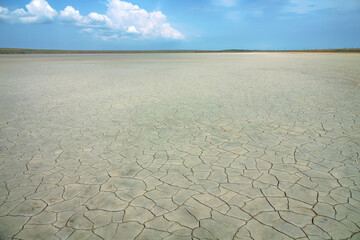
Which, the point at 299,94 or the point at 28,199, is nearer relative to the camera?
the point at 28,199

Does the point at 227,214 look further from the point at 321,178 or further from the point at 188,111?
the point at 188,111

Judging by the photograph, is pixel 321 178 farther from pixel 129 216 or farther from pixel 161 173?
pixel 129 216

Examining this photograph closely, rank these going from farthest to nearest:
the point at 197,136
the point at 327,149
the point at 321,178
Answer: the point at 197,136
the point at 327,149
the point at 321,178

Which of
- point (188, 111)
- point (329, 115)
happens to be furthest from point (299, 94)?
point (188, 111)

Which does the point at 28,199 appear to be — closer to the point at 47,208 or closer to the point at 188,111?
the point at 47,208

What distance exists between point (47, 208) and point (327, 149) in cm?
329

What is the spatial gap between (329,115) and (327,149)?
1.90m

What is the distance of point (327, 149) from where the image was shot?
3207 millimetres

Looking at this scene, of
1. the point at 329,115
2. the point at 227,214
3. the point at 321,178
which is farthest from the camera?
the point at 329,115

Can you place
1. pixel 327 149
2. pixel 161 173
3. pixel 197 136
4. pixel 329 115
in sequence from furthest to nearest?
pixel 329 115
pixel 197 136
pixel 327 149
pixel 161 173

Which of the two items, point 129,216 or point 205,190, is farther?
point 205,190

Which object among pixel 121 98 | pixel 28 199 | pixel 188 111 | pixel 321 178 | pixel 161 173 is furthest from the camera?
pixel 121 98

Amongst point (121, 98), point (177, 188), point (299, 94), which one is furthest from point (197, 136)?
point (299, 94)

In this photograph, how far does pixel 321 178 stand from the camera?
2.51 metres
